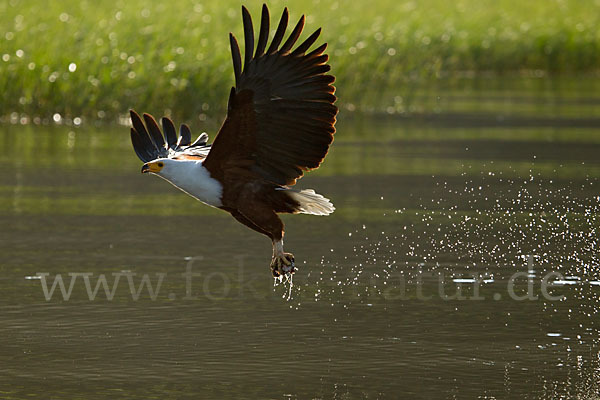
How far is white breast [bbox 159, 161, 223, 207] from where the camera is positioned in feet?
28.2

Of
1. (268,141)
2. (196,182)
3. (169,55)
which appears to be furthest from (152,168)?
(169,55)

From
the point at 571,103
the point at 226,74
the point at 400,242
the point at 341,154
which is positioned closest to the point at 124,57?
the point at 226,74

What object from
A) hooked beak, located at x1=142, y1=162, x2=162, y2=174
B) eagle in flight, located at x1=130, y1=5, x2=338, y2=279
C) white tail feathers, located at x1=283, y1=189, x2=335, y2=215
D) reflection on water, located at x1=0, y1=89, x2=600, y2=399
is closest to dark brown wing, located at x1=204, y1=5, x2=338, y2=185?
eagle in flight, located at x1=130, y1=5, x2=338, y2=279

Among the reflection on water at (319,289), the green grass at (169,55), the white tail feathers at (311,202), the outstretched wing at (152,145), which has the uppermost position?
the green grass at (169,55)

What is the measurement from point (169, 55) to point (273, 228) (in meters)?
15.6

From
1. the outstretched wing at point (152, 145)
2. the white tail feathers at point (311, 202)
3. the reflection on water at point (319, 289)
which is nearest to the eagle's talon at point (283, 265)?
the white tail feathers at point (311, 202)

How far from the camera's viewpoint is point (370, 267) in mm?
11555

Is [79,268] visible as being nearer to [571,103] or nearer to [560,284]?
[560,284]

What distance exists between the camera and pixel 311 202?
8.84 m

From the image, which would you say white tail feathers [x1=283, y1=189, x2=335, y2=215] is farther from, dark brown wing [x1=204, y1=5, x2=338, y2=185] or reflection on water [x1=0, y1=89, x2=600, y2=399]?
reflection on water [x1=0, y1=89, x2=600, y2=399]

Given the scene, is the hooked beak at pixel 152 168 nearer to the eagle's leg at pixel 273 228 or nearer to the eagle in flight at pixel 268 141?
the eagle in flight at pixel 268 141

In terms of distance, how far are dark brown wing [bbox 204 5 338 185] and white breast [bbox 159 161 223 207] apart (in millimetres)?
88

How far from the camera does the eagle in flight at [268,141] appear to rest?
869 centimetres

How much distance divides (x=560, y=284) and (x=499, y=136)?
462 inches
